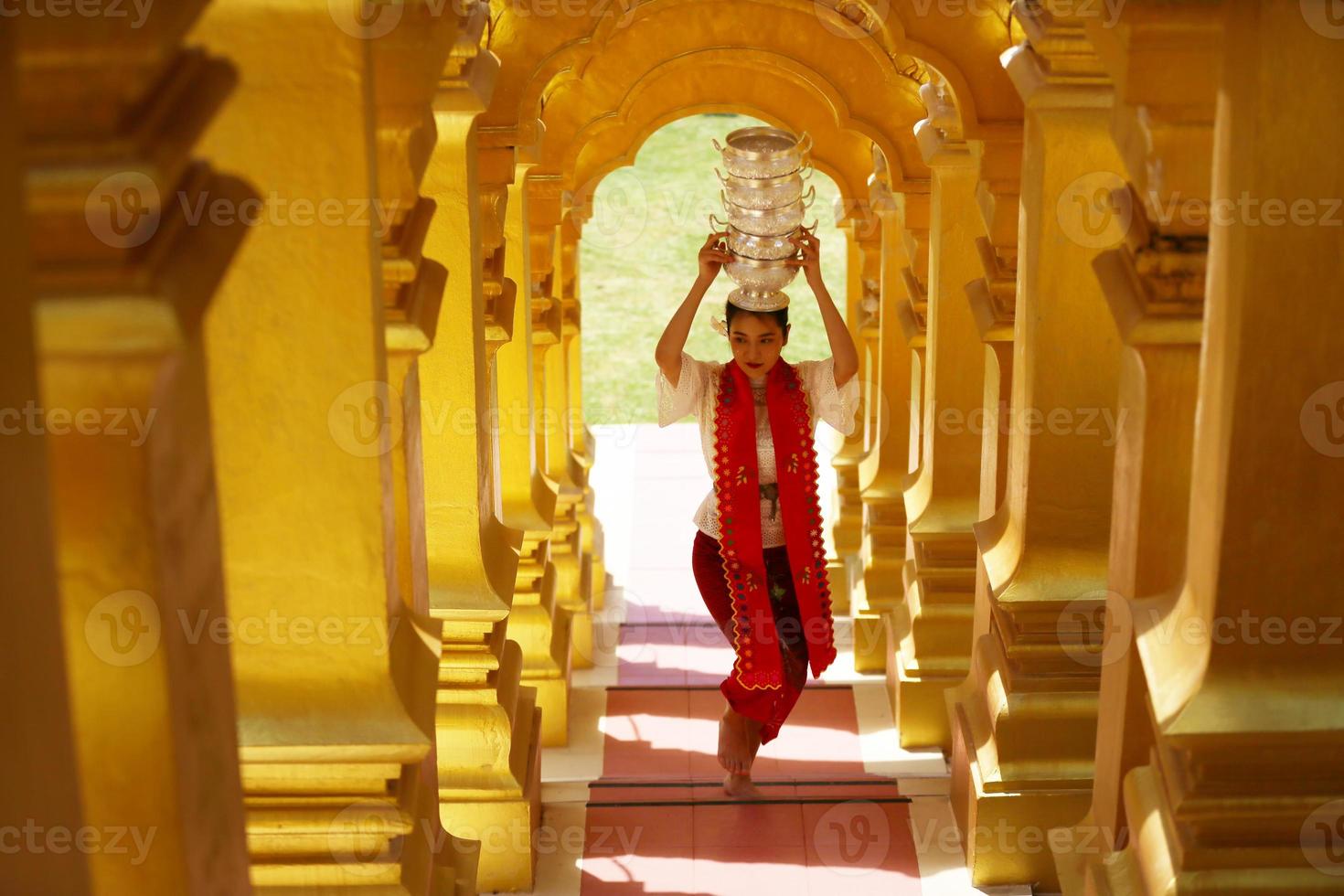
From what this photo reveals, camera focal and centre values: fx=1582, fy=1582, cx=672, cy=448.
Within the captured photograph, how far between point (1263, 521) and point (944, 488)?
3313 mm

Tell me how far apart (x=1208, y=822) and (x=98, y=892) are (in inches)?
74.7

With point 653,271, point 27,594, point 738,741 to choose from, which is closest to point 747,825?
point 738,741

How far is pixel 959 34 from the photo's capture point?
190 inches

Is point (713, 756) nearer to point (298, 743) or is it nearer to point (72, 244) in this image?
point (298, 743)

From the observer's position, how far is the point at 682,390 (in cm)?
501

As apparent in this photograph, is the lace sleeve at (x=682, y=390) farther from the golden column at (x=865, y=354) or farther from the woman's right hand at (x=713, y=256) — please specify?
the golden column at (x=865, y=354)

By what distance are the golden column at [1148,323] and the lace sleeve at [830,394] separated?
1.54m

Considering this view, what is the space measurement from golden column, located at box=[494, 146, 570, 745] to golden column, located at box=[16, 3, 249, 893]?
3.37 metres

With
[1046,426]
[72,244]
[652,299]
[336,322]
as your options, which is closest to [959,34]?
[1046,426]

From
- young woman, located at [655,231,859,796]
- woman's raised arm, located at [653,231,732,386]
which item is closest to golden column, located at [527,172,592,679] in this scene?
young woman, located at [655,231,859,796]

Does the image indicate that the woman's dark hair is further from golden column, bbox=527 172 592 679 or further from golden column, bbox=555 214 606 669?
golden column, bbox=555 214 606 669

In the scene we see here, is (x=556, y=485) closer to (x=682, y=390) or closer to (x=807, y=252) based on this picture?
(x=682, y=390)

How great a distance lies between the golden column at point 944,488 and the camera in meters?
5.60

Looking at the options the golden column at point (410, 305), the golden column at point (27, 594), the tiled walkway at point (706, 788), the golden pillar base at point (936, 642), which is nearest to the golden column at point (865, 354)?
the tiled walkway at point (706, 788)
